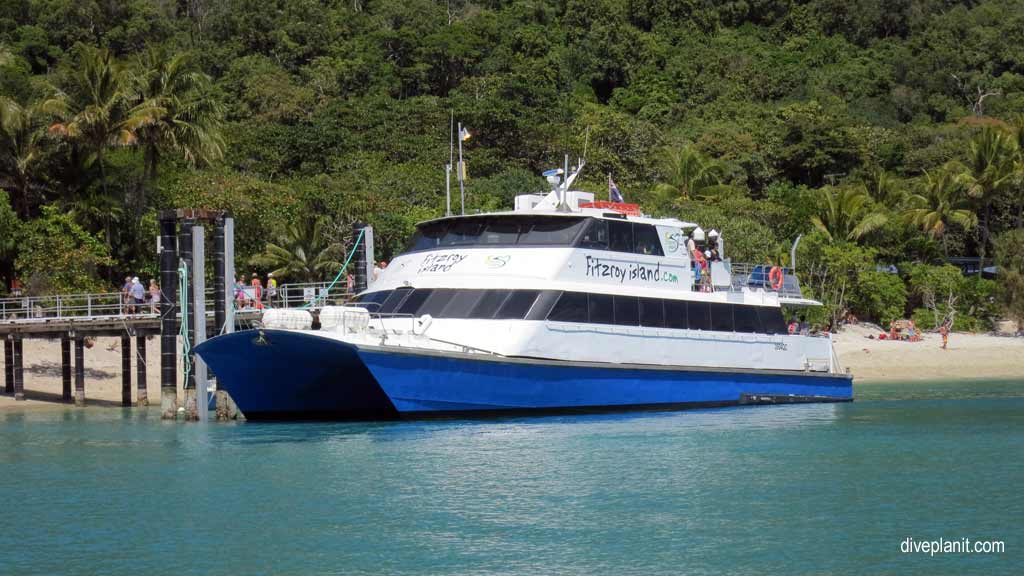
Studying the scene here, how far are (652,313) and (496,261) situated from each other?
3653 mm

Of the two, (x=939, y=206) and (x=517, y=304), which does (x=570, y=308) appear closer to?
(x=517, y=304)

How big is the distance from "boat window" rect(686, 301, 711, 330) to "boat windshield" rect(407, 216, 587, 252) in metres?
3.45

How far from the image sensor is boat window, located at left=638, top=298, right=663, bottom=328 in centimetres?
2541

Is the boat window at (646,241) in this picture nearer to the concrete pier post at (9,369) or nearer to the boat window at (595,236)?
the boat window at (595,236)

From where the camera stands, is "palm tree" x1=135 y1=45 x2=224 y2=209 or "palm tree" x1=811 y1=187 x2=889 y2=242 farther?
"palm tree" x1=811 y1=187 x2=889 y2=242

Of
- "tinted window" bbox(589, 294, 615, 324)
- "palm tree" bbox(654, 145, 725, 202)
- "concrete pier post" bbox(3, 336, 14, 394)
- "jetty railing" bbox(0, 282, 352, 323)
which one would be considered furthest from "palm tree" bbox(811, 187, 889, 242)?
"concrete pier post" bbox(3, 336, 14, 394)

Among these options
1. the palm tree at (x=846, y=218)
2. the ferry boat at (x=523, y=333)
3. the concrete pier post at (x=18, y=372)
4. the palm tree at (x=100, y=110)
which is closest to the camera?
the ferry boat at (x=523, y=333)

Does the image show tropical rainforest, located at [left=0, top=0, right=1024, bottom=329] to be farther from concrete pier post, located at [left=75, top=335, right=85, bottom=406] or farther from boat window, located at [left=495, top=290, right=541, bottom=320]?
boat window, located at [left=495, top=290, right=541, bottom=320]

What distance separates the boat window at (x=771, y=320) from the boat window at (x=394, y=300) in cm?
864

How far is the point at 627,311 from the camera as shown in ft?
82.4

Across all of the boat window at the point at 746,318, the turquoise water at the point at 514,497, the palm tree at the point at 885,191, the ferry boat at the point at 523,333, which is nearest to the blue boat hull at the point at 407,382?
the ferry boat at the point at 523,333

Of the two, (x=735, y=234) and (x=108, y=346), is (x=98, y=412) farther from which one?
(x=735, y=234)

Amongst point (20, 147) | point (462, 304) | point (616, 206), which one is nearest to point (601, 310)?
point (616, 206)

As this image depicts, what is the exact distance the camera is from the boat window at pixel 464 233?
24891 mm
